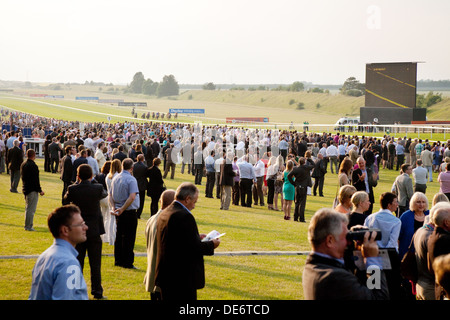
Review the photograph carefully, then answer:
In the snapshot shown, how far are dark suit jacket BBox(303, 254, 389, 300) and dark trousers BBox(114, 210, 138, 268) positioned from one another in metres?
6.22

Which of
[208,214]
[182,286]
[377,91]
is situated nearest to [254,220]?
[208,214]

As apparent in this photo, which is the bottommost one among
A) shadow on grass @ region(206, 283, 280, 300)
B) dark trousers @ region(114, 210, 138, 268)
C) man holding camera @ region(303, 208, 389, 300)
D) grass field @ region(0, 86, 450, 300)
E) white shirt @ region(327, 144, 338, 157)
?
grass field @ region(0, 86, 450, 300)

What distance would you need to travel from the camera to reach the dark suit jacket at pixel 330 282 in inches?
140

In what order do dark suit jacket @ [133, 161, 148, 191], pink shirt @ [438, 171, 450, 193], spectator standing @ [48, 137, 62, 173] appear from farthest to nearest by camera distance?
spectator standing @ [48, 137, 62, 173] → dark suit jacket @ [133, 161, 148, 191] → pink shirt @ [438, 171, 450, 193]

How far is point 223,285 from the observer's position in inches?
352

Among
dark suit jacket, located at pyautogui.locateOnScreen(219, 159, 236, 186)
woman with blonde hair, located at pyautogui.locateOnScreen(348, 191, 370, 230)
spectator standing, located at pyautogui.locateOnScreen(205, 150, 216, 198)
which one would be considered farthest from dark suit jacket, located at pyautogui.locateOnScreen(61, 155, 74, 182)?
woman with blonde hair, located at pyautogui.locateOnScreen(348, 191, 370, 230)

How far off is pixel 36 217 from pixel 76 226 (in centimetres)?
1164

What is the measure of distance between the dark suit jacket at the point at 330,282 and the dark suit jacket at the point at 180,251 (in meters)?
1.80

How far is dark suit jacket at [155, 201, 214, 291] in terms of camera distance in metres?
5.33

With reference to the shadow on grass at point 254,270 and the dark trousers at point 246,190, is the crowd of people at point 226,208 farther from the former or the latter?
the shadow on grass at point 254,270

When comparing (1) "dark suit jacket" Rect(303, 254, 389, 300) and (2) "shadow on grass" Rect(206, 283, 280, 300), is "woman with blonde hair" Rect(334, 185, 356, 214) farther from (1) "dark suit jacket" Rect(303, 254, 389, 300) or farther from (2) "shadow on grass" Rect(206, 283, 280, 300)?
(1) "dark suit jacket" Rect(303, 254, 389, 300)

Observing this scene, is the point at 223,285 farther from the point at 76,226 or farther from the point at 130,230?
the point at 76,226

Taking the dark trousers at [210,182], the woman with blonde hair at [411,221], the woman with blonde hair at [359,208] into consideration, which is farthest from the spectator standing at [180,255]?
the dark trousers at [210,182]
